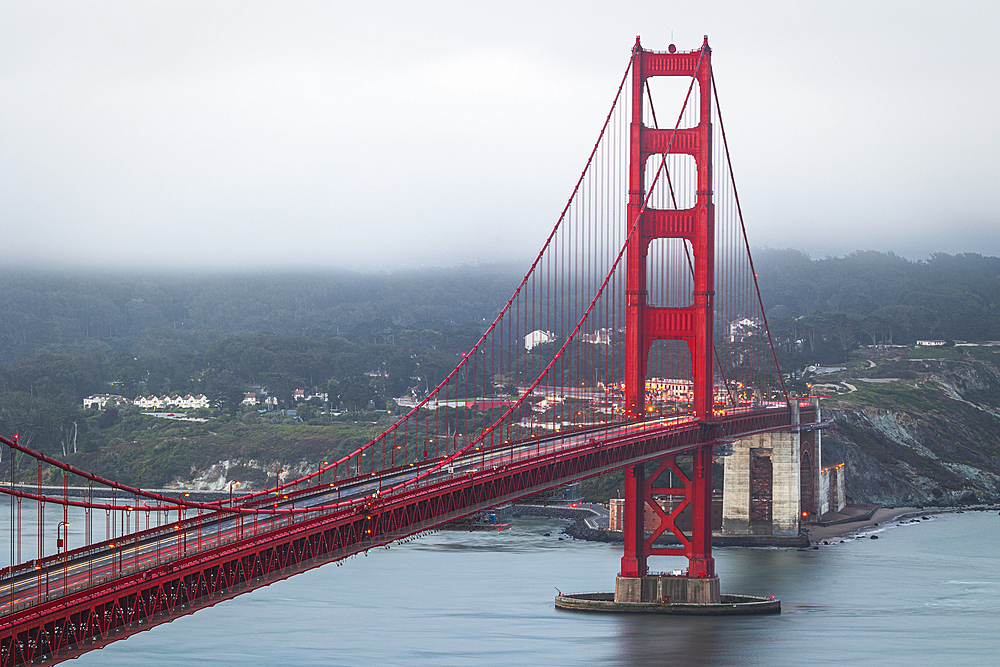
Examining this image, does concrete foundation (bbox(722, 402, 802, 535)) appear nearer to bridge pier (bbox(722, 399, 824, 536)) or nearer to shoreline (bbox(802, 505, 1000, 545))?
bridge pier (bbox(722, 399, 824, 536))

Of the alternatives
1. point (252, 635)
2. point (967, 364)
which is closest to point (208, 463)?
point (967, 364)

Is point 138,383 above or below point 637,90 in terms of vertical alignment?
below

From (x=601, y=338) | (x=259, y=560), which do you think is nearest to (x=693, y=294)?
(x=259, y=560)

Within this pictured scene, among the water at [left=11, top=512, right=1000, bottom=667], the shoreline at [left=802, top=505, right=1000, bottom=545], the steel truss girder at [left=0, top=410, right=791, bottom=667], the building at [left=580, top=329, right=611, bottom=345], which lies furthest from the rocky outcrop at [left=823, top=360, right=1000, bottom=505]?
the steel truss girder at [left=0, top=410, right=791, bottom=667]

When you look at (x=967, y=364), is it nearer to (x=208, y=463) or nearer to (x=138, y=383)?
(x=208, y=463)

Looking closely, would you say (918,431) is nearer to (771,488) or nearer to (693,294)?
(771,488)
